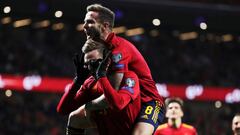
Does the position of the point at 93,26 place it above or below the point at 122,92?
above

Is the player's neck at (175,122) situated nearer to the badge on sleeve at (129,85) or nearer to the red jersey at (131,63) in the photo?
the red jersey at (131,63)

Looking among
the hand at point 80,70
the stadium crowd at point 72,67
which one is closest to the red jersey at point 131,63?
the hand at point 80,70

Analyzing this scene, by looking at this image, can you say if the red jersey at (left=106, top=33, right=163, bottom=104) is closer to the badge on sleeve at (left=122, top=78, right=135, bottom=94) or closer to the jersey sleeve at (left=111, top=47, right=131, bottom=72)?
the jersey sleeve at (left=111, top=47, right=131, bottom=72)

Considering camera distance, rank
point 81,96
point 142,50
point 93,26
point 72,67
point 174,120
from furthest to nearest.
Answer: point 142,50 < point 72,67 < point 174,120 < point 81,96 < point 93,26

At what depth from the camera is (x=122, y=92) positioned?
5836 millimetres

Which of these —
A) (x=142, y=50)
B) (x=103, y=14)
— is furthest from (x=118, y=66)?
(x=142, y=50)

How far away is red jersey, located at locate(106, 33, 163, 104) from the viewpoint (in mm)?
5879

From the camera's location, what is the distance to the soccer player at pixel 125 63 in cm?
589

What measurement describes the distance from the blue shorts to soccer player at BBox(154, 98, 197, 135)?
3.67 metres

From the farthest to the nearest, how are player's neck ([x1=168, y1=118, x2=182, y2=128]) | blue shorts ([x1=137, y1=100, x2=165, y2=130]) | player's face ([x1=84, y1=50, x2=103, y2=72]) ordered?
1. player's neck ([x1=168, y1=118, x2=182, y2=128])
2. blue shorts ([x1=137, y1=100, x2=165, y2=130])
3. player's face ([x1=84, y1=50, x2=103, y2=72])

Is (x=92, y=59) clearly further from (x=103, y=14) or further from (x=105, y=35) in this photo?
(x=103, y=14)

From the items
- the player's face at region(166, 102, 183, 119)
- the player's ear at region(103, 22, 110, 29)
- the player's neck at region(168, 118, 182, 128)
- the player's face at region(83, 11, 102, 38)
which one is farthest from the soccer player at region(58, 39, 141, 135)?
the player's neck at region(168, 118, 182, 128)

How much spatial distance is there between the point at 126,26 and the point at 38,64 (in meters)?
6.18

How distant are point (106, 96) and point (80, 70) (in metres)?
0.56
